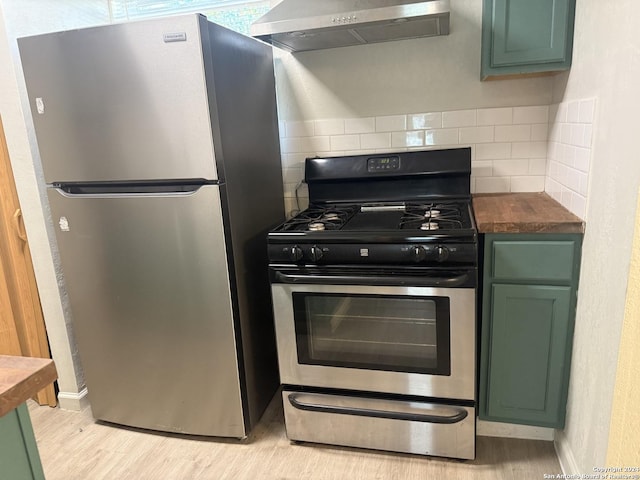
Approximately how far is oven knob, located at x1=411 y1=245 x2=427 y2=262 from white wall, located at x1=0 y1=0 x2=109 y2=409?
1692 mm

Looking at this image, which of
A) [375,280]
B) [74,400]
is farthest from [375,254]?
[74,400]

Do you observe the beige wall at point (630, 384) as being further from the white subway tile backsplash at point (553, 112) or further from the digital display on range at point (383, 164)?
the digital display on range at point (383, 164)

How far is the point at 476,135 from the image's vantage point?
224 cm

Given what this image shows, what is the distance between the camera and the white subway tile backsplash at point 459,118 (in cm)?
222

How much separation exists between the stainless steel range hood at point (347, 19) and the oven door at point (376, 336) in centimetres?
96

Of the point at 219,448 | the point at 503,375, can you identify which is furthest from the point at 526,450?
the point at 219,448

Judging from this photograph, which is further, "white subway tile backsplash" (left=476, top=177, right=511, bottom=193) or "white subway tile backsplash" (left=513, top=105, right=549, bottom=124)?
"white subway tile backsplash" (left=476, top=177, right=511, bottom=193)

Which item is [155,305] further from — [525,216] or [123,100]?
[525,216]

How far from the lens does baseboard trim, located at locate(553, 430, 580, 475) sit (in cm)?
169

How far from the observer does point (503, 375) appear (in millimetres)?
1846

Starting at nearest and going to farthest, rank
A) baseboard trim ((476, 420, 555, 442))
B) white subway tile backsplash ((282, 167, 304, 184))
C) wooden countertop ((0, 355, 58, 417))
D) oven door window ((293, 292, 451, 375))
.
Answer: wooden countertop ((0, 355, 58, 417)), oven door window ((293, 292, 451, 375)), baseboard trim ((476, 420, 555, 442)), white subway tile backsplash ((282, 167, 304, 184))

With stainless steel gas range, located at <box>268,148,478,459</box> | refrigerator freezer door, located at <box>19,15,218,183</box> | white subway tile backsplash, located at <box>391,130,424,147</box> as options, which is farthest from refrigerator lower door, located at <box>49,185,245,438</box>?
white subway tile backsplash, located at <box>391,130,424,147</box>

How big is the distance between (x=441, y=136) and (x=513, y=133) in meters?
0.33

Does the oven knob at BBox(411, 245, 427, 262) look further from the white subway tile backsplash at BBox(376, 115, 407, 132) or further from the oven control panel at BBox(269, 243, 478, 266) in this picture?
the white subway tile backsplash at BBox(376, 115, 407, 132)
